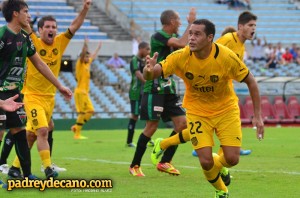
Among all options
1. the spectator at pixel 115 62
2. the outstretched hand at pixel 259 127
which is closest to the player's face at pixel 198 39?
the outstretched hand at pixel 259 127

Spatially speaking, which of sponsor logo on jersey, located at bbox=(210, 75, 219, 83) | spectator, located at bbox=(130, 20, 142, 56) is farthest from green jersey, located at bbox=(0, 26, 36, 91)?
spectator, located at bbox=(130, 20, 142, 56)

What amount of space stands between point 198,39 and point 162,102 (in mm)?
3377

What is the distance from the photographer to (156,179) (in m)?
12.4

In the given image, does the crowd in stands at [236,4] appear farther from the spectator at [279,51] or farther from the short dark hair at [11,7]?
the short dark hair at [11,7]

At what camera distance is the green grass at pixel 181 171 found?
10.5 metres

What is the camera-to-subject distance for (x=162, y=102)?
13.2m

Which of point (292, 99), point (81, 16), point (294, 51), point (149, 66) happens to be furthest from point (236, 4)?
point (149, 66)

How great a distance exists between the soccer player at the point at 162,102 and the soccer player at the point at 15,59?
245 centimetres

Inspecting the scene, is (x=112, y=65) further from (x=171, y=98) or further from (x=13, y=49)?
(x=13, y=49)

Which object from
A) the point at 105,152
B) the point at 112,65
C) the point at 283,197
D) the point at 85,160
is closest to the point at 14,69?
the point at 283,197

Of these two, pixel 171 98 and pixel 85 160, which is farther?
pixel 85 160

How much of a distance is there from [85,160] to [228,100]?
21.1 ft

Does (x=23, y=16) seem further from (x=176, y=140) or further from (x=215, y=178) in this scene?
(x=215, y=178)

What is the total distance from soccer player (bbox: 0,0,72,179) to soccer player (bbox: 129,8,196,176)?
96.3 inches
